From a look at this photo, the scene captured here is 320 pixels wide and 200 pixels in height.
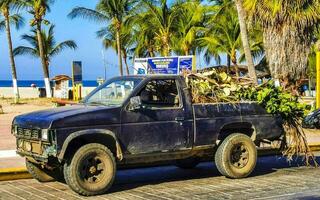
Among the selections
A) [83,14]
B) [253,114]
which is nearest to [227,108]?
[253,114]

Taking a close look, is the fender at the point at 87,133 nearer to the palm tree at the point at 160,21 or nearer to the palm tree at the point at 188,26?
the palm tree at the point at 160,21

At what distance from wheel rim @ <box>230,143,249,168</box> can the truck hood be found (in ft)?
8.20

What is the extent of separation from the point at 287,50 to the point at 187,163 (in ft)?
44.8

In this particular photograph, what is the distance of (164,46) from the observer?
42531 mm

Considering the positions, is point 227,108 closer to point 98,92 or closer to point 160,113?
point 160,113

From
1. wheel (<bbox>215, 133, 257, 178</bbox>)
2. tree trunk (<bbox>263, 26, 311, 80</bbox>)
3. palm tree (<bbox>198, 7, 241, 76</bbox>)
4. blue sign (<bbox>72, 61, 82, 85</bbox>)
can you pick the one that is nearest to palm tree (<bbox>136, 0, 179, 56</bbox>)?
palm tree (<bbox>198, 7, 241, 76</bbox>)

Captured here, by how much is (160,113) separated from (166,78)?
769 millimetres

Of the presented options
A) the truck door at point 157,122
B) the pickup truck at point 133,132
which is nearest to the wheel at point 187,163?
the pickup truck at point 133,132

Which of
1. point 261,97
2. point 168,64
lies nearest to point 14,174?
point 261,97

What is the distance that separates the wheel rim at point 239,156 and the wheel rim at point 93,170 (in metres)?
2.62

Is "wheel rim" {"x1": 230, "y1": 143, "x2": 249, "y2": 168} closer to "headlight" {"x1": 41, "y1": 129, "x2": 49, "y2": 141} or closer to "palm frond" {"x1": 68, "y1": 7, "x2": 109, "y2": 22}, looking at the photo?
"headlight" {"x1": 41, "y1": 129, "x2": 49, "y2": 141}

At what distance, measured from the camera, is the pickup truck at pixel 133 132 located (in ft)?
28.9

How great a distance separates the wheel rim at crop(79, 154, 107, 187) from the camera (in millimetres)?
8883

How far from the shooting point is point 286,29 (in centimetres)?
2359
